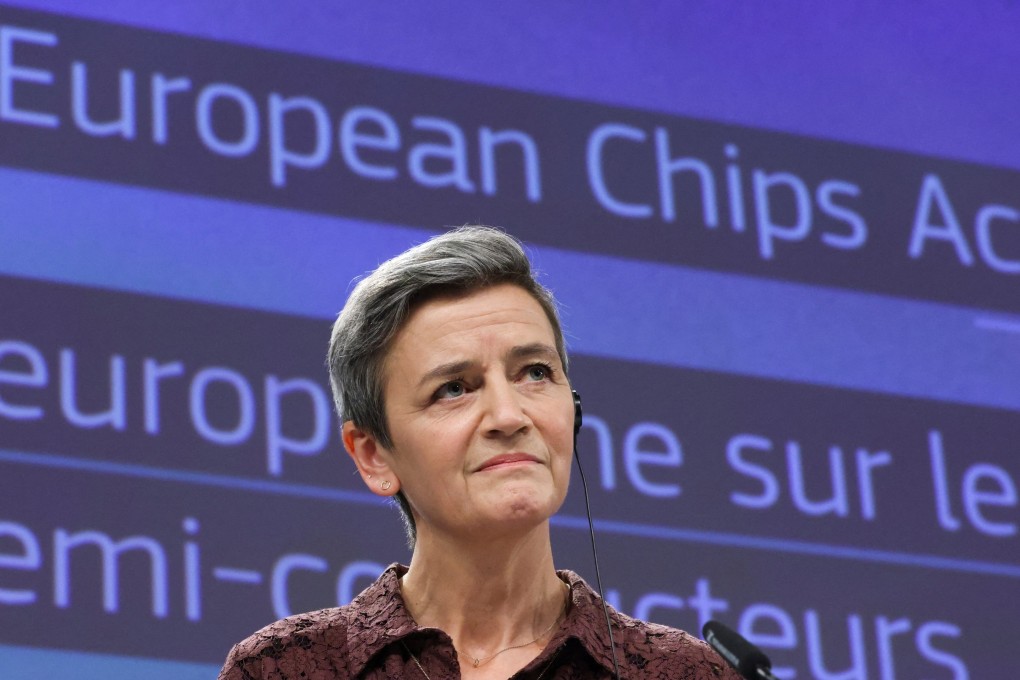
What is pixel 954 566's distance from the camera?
3699mm

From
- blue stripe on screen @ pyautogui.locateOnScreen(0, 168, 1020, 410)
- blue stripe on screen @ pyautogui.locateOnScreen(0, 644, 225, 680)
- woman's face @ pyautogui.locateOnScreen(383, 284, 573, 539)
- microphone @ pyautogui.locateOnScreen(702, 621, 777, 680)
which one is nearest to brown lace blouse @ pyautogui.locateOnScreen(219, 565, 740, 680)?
woman's face @ pyautogui.locateOnScreen(383, 284, 573, 539)

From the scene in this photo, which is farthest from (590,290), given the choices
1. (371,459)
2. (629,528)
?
(371,459)

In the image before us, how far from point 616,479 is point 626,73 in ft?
3.43

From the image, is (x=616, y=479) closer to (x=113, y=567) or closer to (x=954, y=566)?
(x=954, y=566)

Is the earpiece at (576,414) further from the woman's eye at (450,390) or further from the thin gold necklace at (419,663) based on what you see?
the thin gold necklace at (419,663)

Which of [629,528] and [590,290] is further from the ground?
[590,290]

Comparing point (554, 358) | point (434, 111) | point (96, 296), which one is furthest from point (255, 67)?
point (554, 358)

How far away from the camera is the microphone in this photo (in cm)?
163

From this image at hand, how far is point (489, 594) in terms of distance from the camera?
196 centimetres

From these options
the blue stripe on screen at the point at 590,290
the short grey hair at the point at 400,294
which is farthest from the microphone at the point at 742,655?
the blue stripe on screen at the point at 590,290

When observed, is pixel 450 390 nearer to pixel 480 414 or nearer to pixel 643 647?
pixel 480 414

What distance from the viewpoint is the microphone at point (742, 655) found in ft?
5.36

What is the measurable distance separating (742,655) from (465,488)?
41 centimetres

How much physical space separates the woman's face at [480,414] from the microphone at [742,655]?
0.88ft
